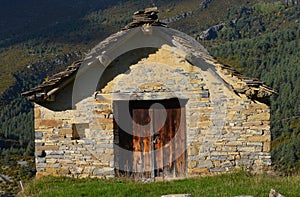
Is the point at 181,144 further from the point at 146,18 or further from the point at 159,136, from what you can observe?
the point at 146,18

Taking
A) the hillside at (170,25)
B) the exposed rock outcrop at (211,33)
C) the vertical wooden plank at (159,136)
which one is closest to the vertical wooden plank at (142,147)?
the vertical wooden plank at (159,136)

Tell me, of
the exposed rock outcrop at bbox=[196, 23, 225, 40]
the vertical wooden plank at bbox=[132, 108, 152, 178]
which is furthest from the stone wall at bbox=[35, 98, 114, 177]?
the exposed rock outcrop at bbox=[196, 23, 225, 40]

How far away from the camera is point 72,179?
10.8 m

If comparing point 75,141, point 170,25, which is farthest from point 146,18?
point 170,25

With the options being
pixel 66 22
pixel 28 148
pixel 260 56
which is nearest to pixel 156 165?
pixel 28 148

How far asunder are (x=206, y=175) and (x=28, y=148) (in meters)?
37.3

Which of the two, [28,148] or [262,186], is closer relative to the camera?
[262,186]

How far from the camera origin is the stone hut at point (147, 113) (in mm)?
10758

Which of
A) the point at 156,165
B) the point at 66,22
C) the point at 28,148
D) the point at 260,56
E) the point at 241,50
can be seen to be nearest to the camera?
the point at 156,165

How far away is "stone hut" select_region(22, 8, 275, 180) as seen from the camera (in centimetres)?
1076

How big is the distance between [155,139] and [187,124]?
1.09 m

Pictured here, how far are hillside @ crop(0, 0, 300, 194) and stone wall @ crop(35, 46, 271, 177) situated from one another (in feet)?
41.1

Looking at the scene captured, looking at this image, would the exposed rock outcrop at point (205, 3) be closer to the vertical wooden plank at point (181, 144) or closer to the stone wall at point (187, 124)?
the vertical wooden plank at point (181, 144)

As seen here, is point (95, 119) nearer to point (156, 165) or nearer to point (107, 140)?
point (107, 140)
